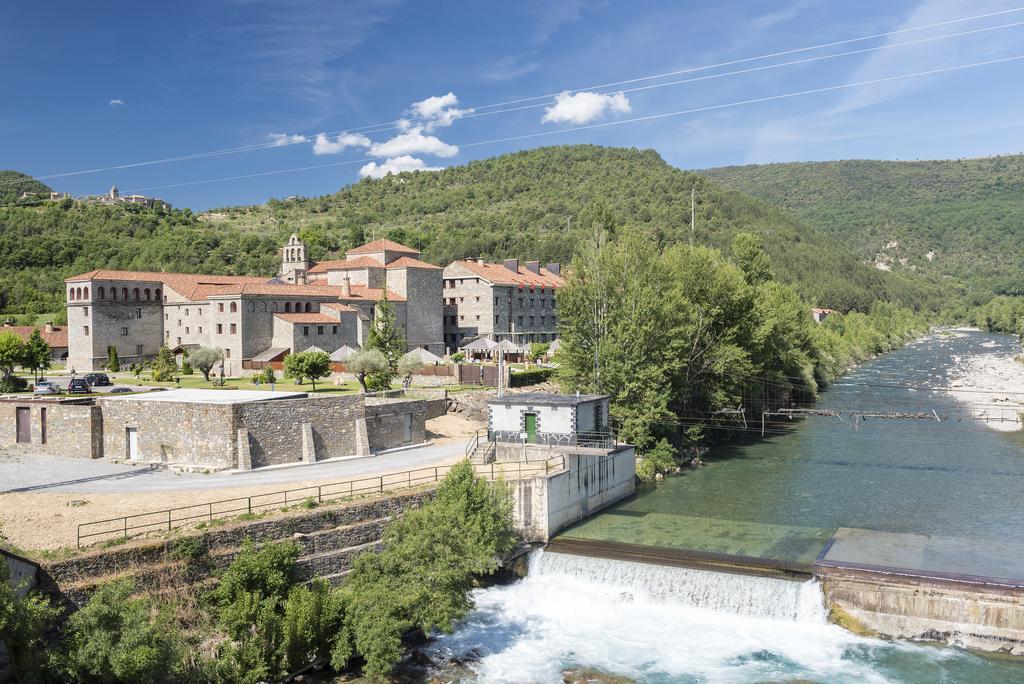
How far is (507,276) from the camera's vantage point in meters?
79.0

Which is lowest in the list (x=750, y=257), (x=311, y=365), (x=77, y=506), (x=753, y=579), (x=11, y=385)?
(x=753, y=579)

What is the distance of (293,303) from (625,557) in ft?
128

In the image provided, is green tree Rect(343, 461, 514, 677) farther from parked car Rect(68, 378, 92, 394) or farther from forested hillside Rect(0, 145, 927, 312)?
forested hillside Rect(0, 145, 927, 312)

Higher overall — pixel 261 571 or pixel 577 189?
pixel 577 189

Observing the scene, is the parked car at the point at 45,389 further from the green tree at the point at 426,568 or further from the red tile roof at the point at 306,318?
the green tree at the point at 426,568

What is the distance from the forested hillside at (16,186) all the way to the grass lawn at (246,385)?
14076 centimetres

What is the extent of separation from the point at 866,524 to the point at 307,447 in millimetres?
21924

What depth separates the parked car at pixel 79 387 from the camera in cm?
4091

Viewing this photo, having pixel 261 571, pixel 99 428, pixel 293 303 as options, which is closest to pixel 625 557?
pixel 261 571

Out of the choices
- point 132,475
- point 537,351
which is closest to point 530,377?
point 537,351

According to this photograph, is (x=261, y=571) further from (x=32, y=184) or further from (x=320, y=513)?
(x=32, y=184)

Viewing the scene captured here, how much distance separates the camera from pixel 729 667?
20781mm

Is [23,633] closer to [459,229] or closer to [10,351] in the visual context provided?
[10,351]

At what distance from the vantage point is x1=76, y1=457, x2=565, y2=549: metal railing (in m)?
21.4
